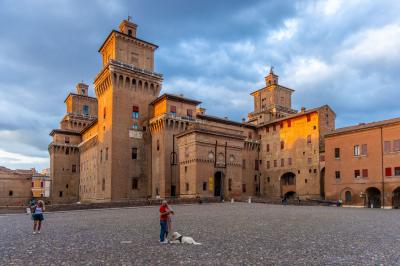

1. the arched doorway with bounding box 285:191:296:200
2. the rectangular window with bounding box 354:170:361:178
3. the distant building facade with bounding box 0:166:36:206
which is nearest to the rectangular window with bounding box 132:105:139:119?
the arched doorway with bounding box 285:191:296:200

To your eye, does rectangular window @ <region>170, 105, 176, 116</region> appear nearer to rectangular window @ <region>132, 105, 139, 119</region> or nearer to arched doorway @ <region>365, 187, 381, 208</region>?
rectangular window @ <region>132, 105, 139, 119</region>

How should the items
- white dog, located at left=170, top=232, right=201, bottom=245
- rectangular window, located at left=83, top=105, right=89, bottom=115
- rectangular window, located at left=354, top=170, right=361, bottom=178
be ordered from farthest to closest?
rectangular window, located at left=83, top=105, right=89, bottom=115 → rectangular window, located at left=354, top=170, right=361, bottom=178 → white dog, located at left=170, top=232, right=201, bottom=245

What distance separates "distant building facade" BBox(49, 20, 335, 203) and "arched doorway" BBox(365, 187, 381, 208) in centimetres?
1022

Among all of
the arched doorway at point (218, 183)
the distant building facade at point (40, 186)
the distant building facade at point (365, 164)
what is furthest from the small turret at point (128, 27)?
the distant building facade at point (40, 186)

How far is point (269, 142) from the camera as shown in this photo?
6775 cm

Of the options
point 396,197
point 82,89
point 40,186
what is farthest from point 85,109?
point 396,197

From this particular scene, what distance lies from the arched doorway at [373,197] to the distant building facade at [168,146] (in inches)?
402

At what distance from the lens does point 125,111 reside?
52281 millimetres

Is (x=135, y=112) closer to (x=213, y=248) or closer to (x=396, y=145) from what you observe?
(x=396, y=145)

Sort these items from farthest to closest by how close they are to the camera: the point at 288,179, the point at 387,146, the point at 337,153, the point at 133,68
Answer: the point at 288,179
the point at 133,68
the point at 337,153
the point at 387,146

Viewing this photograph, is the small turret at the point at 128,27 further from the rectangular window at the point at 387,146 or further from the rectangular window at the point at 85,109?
the rectangular window at the point at 387,146

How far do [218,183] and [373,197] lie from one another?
20775 millimetres

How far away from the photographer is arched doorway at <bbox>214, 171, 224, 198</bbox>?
47.5 meters

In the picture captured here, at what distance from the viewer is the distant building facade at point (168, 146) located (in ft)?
155
